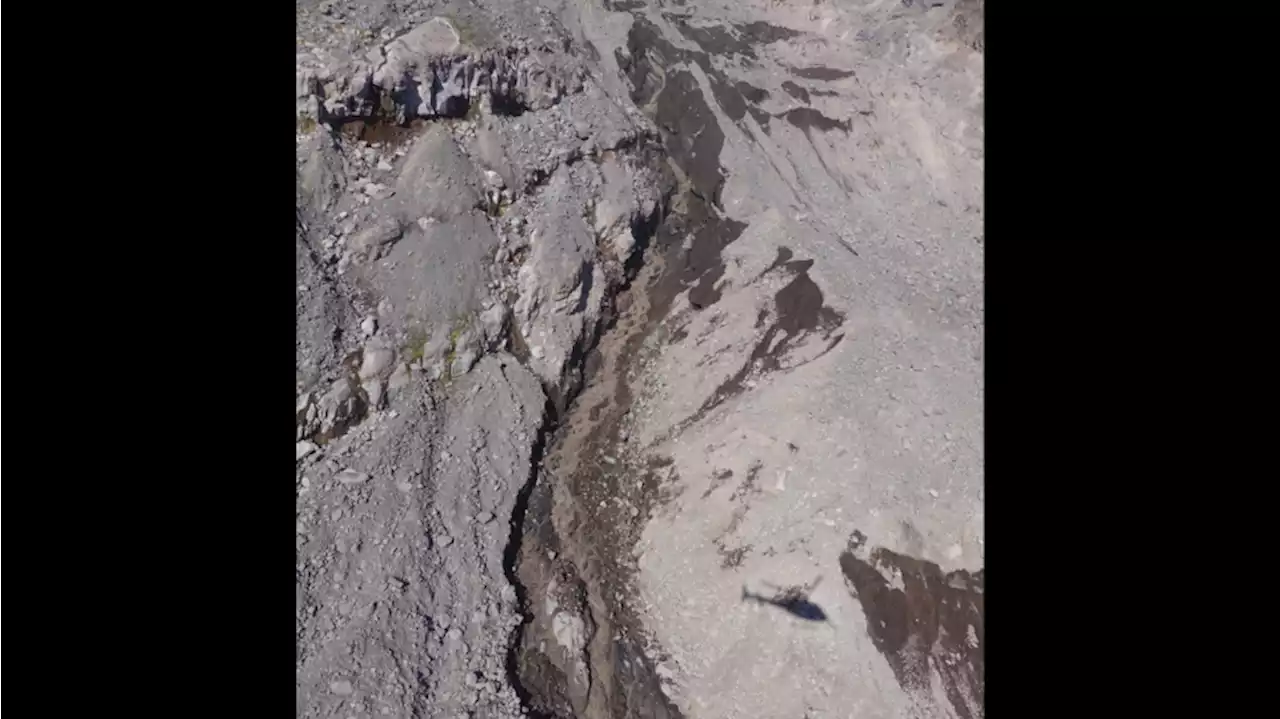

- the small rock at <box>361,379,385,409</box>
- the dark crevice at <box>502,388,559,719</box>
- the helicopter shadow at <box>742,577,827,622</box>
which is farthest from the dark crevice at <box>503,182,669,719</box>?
the helicopter shadow at <box>742,577,827,622</box>

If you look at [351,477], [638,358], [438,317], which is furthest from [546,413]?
[351,477]

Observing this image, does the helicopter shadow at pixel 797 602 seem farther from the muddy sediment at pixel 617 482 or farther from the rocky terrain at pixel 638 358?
the muddy sediment at pixel 617 482

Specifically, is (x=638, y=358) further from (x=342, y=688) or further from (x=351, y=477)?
(x=342, y=688)

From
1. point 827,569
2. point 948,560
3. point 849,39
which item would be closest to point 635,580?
point 827,569

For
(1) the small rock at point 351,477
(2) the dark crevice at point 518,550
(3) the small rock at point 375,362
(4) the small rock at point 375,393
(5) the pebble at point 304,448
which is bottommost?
(2) the dark crevice at point 518,550

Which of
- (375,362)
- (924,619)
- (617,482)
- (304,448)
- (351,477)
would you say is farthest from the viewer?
(617,482)

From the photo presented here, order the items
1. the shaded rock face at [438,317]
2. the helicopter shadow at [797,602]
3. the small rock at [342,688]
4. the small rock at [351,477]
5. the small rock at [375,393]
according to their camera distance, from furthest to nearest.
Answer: the small rock at [375,393]
the small rock at [351,477]
the helicopter shadow at [797,602]
the shaded rock face at [438,317]
the small rock at [342,688]

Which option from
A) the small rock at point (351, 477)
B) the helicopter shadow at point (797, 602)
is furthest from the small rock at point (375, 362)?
the helicopter shadow at point (797, 602)

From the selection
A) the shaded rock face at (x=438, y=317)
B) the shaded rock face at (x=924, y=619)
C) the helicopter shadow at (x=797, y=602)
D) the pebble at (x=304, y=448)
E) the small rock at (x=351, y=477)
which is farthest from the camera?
the pebble at (x=304, y=448)
